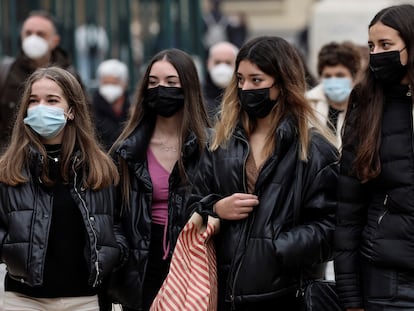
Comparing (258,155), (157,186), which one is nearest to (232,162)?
(258,155)

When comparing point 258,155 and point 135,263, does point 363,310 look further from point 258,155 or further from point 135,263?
point 135,263

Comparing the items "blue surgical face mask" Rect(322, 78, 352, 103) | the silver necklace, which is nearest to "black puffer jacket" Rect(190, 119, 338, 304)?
the silver necklace

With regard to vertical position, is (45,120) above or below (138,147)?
above

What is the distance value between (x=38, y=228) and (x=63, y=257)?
0.61 feet

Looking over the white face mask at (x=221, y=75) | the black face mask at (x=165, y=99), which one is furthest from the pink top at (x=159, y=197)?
the white face mask at (x=221, y=75)

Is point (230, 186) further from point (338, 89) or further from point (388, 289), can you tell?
point (338, 89)

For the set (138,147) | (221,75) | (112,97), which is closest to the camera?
(138,147)

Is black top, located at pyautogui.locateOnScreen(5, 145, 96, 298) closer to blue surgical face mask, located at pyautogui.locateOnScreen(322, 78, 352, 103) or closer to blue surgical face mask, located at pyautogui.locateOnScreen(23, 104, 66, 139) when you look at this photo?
blue surgical face mask, located at pyautogui.locateOnScreen(23, 104, 66, 139)

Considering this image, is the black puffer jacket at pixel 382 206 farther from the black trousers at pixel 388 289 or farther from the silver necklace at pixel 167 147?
the silver necklace at pixel 167 147

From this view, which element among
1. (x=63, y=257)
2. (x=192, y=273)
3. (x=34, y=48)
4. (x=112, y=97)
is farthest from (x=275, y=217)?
(x=112, y=97)

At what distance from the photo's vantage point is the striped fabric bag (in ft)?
17.4

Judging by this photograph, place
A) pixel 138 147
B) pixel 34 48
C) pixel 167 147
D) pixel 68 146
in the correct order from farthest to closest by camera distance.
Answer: pixel 34 48, pixel 167 147, pixel 138 147, pixel 68 146

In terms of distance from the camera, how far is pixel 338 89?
7617 mm

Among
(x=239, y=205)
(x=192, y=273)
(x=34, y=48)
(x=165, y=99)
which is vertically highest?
(x=34, y=48)
